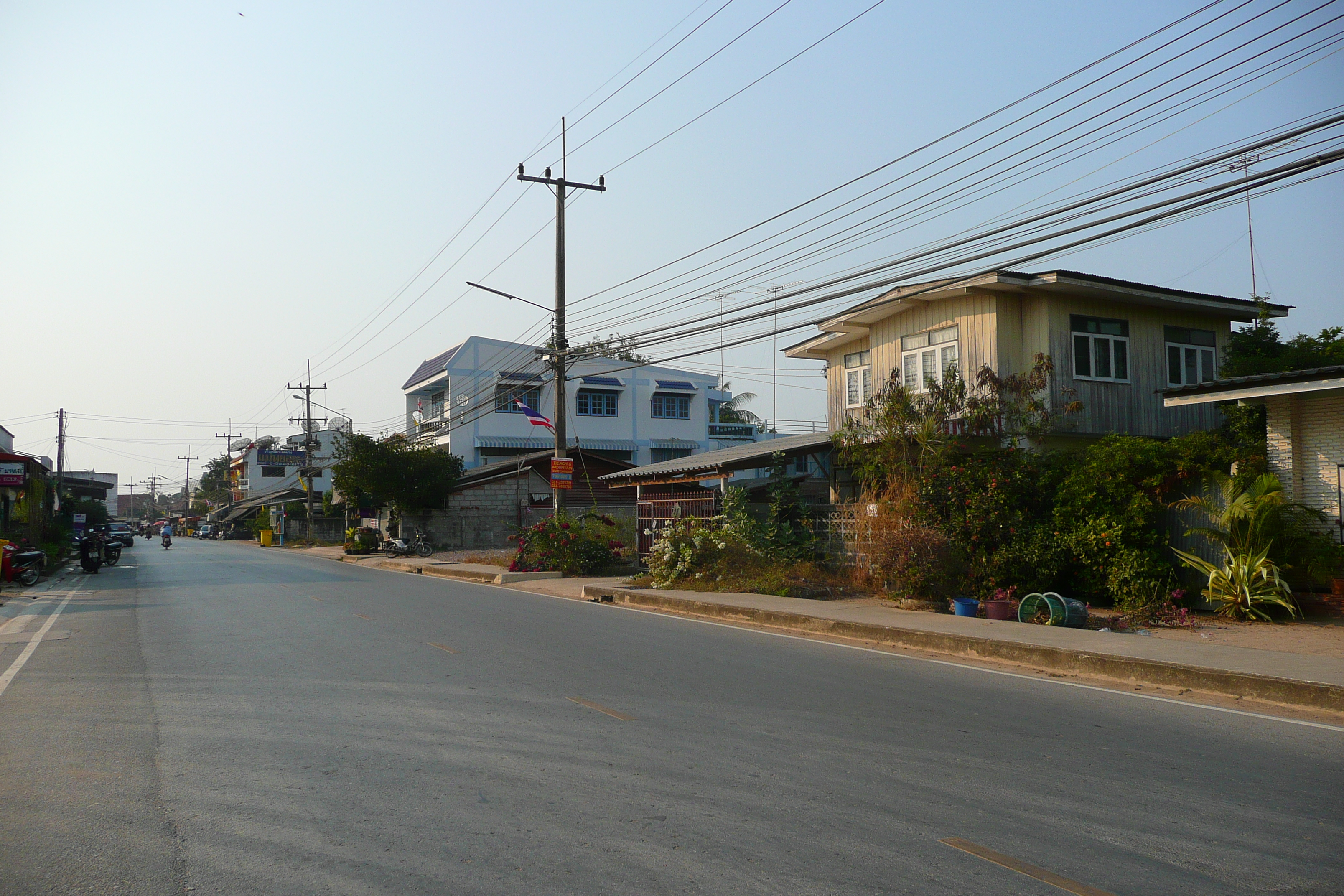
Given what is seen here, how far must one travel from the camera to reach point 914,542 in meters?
16.5

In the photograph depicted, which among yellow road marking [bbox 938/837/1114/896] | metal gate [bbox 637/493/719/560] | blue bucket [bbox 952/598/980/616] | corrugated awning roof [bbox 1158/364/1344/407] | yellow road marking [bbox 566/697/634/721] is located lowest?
yellow road marking [bbox 938/837/1114/896]

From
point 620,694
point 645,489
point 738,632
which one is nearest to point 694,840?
point 620,694

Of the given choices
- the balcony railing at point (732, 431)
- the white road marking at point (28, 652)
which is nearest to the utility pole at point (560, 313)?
the white road marking at point (28, 652)

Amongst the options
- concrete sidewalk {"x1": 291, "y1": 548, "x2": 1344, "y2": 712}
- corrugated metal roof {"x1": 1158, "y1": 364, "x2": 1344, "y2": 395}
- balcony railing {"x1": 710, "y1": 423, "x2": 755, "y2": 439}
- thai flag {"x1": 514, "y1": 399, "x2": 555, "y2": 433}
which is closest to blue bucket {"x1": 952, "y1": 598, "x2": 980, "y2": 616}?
concrete sidewalk {"x1": 291, "y1": 548, "x2": 1344, "y2": 712}

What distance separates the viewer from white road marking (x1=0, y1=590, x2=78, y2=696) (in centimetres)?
1013

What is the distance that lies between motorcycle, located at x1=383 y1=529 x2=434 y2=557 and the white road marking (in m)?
21.1

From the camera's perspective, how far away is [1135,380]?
22.0m

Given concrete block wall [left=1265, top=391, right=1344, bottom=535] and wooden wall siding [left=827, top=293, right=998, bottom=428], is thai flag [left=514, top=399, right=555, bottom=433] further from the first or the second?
concrete block wall [left=1265, top=391, right=1344, bottom=535]

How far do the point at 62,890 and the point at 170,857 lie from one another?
478 mm

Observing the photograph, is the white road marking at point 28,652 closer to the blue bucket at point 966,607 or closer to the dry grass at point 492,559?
the blue bucket at point 966,607

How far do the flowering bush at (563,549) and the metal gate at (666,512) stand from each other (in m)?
1.05

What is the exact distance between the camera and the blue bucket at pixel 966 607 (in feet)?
49.2

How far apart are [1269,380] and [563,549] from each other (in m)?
17.8

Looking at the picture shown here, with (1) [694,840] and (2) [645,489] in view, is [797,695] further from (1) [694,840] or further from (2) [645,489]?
(2) [645,489]
